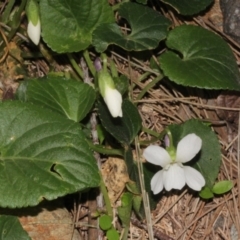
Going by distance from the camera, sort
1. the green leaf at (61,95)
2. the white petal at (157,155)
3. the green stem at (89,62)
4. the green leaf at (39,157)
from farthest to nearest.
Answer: the green stem at (89,62) < the green leaf at (61,95) < the white petal at (157,155) < the green leaf at (39,157)

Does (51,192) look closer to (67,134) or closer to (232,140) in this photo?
(67,134)

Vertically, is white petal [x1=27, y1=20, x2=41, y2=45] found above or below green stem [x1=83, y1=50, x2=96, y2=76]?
above

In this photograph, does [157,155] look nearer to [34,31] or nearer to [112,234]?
[112,234]

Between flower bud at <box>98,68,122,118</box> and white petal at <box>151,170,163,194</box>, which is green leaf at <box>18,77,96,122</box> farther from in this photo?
white petal at <box>151,170,163,194</box>

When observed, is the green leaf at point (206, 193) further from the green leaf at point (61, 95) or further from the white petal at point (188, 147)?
the green leaf at point (61, 95)

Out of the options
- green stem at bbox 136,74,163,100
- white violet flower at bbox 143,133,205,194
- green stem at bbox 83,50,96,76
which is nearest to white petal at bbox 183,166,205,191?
white violet flower at bbox 143,133,205,194

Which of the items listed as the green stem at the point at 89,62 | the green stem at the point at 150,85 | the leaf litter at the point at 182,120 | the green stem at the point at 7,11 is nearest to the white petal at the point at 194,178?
the leaf litter at the point at 182,120
